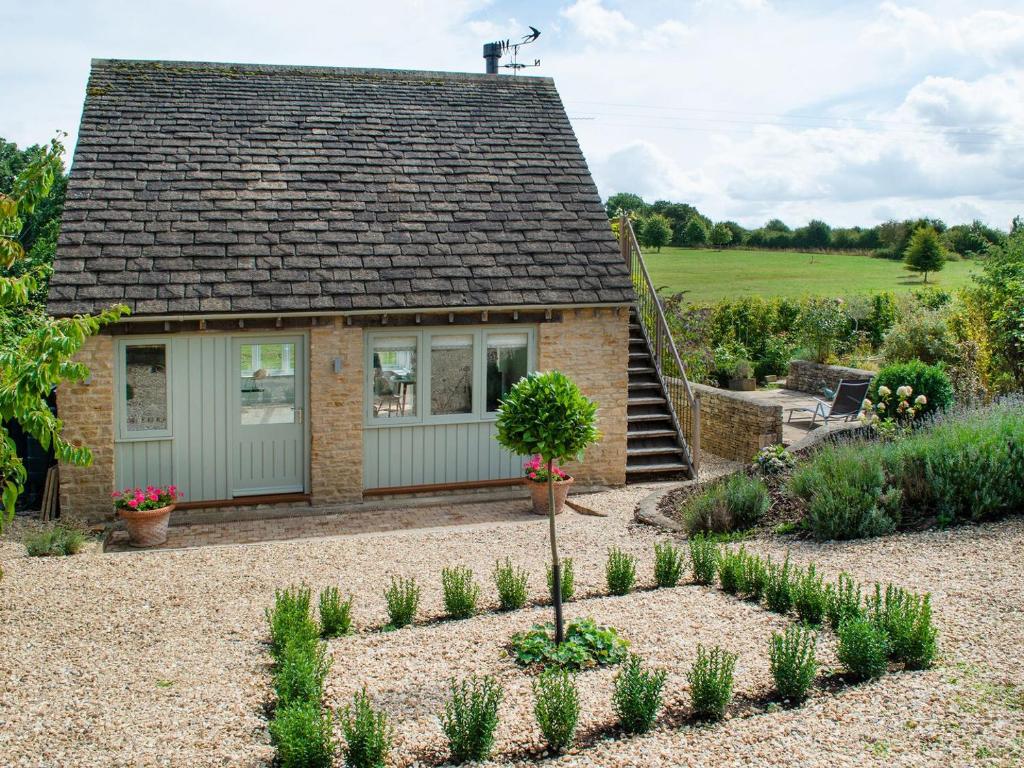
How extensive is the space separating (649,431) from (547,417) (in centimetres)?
839

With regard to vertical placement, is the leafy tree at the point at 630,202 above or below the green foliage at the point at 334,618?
above

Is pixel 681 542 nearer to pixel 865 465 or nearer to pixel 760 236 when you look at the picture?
pixel 865 465

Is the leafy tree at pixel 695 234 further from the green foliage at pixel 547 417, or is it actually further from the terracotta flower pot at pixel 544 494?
the green foliage at pixel 547 417

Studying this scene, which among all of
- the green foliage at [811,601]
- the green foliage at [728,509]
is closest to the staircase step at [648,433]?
the green foliage at [728,509]

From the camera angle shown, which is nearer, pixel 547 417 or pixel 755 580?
pixel 547 417

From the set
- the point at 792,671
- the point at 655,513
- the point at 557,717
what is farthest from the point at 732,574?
the point at 655,513

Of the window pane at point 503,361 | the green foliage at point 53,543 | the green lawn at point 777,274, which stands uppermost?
the green lawn at point 777,274

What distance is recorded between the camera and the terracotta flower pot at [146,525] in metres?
11.2

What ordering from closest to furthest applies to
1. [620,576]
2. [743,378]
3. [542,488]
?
[620,576] < [542,488] < [743,378]

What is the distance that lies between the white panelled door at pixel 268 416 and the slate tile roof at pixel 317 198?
82 cm

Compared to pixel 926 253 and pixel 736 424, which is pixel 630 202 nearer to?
pixel 926 253

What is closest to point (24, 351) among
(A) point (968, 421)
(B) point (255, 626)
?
(B) point (255, 626)

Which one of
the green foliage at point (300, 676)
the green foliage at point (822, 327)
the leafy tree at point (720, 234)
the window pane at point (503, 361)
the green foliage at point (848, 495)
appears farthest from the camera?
the leafy tree at point (720, 234)

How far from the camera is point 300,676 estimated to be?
19.5 ft
